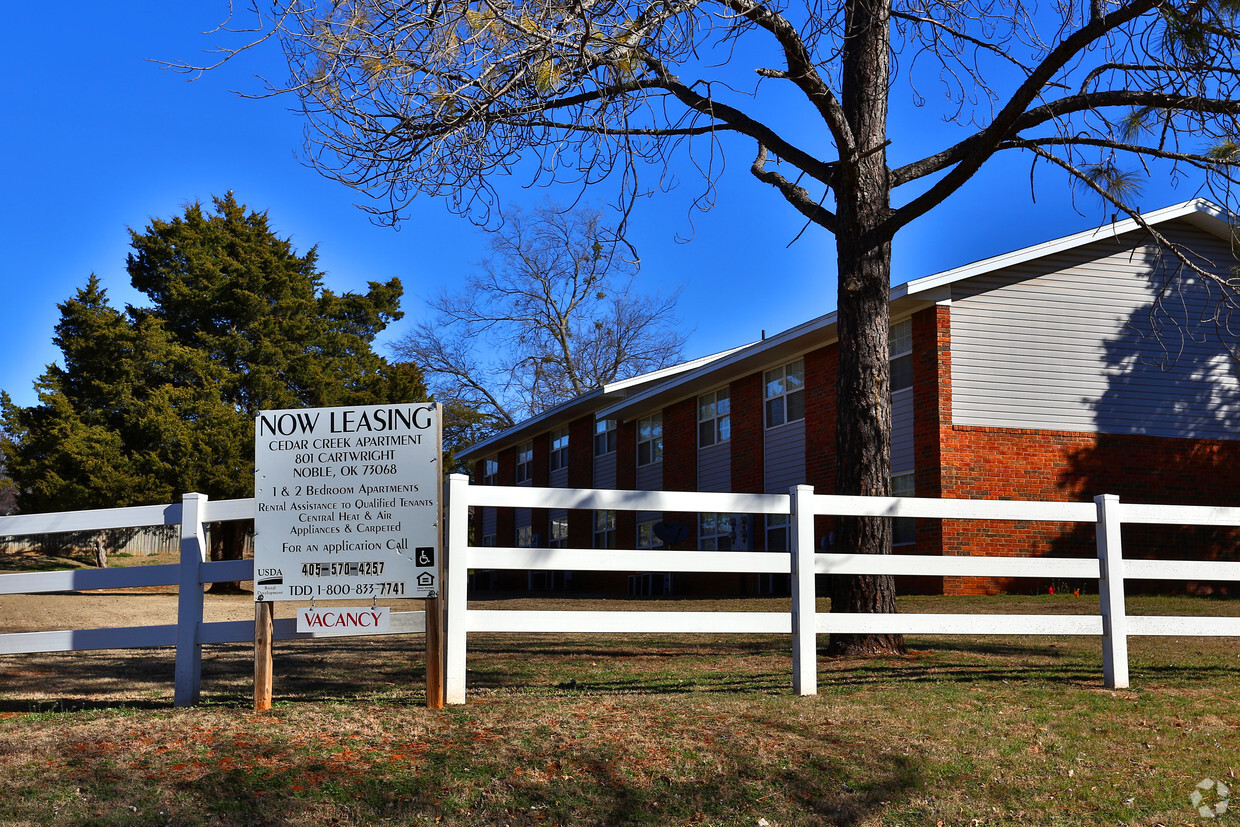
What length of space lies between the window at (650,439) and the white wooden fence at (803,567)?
20724 millimetres

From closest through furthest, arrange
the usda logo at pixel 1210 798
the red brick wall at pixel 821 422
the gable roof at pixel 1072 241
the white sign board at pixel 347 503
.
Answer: the usda logo at pixel 1210 798
the white sign board at pixel 347 503
the gable roof at pixel 1072 241
the red brick wall at pixel 821 422

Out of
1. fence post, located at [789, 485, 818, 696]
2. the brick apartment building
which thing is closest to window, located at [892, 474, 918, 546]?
the brick apartment building

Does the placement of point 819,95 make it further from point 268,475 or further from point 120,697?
point 120,697

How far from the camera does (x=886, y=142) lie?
9.10m

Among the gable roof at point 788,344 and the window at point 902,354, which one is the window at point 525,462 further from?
the window at point 902,354

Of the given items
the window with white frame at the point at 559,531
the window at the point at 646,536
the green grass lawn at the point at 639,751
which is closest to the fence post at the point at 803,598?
the green grass lawn at the point at 639,751

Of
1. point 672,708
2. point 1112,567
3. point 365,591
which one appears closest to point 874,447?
point 1112,567

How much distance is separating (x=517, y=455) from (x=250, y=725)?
108ft

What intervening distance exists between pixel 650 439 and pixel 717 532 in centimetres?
480

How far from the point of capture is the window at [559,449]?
113 ft

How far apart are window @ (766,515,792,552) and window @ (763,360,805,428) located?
2107mm

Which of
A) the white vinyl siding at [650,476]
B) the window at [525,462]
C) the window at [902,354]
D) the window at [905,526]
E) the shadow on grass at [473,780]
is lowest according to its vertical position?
the shadow on grass at [473,780]

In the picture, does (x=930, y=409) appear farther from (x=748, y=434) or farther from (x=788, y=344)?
(x=748, y=434)

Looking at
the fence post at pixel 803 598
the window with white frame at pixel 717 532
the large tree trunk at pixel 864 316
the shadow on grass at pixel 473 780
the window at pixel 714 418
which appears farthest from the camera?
the window at pixel 714 418
